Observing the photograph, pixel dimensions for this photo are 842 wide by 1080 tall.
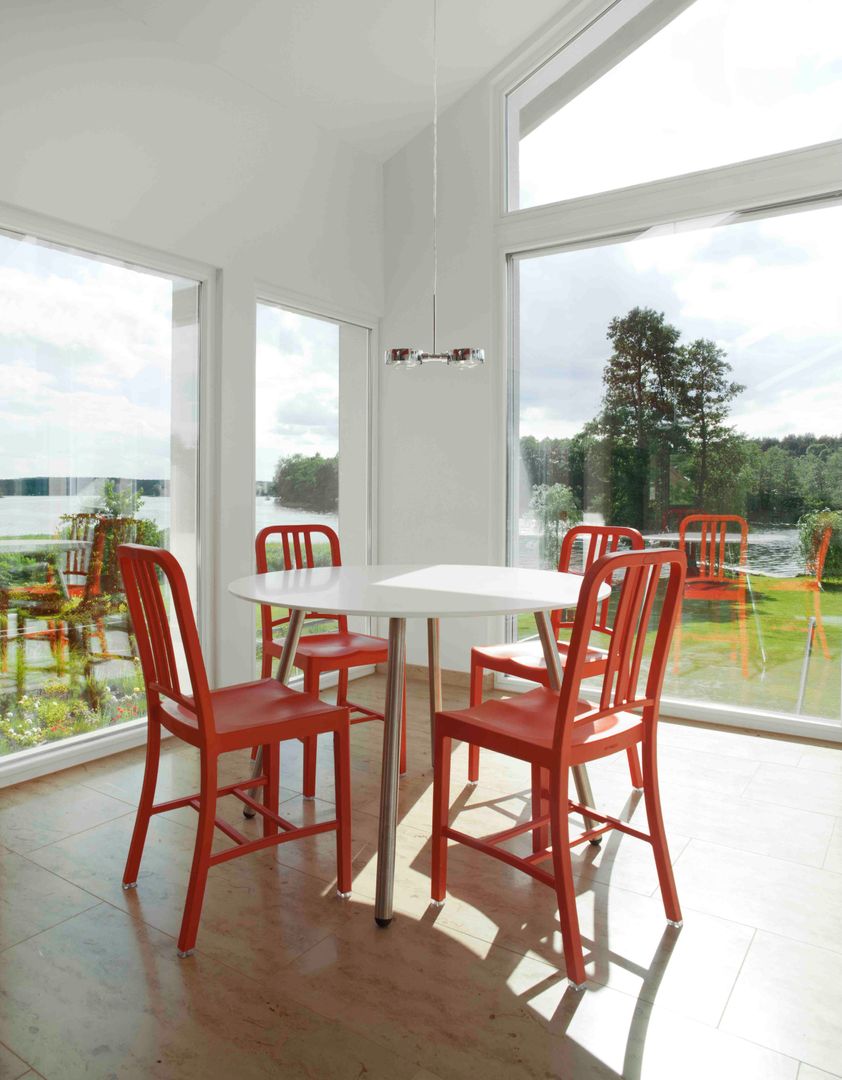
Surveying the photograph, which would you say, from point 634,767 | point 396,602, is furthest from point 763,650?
point 396,602

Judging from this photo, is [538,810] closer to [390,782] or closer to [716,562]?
[390,782]

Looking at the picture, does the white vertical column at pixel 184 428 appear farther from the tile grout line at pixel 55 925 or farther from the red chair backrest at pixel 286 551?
the tile grout line at pixel 55 925

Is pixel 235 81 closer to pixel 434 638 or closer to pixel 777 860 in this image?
pixel 434 638

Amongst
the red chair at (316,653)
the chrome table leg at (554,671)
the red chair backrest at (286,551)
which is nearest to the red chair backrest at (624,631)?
the chrome table leg at (554,671)

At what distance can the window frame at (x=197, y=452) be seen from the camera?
2.88 m

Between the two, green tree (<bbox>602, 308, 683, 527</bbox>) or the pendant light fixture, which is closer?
the pendant light fixture

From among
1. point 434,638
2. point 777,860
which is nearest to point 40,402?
point 434,638

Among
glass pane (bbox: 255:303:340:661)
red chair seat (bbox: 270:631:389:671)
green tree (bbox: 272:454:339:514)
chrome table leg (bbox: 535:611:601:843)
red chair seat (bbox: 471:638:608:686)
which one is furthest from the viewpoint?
green tree (bbox: 272:454:339:514)

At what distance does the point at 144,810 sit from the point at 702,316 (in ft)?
10.1

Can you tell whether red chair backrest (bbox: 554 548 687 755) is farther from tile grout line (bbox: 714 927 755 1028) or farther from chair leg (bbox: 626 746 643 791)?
chair leg (bbox: 626 746 643 791)

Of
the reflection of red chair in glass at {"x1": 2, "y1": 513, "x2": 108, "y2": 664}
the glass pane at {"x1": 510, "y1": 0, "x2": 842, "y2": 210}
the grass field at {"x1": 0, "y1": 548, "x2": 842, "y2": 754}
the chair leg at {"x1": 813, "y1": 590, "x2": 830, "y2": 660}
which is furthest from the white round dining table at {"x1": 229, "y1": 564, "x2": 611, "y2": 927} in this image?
the glass pane at {"x1": 510, "y1": 0, "x2": 842, "y2": 210}

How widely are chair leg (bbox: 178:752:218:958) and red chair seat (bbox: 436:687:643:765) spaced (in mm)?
569

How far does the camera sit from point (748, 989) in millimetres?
1716

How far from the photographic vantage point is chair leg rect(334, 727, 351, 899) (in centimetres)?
206
